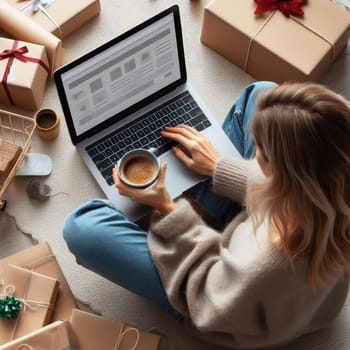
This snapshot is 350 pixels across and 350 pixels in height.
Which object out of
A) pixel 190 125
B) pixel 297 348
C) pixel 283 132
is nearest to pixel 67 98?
pixel 190 125

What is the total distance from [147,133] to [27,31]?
1.64 ft

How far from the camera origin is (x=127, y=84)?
138cm

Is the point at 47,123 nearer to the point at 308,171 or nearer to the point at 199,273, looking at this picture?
the point at 199,273

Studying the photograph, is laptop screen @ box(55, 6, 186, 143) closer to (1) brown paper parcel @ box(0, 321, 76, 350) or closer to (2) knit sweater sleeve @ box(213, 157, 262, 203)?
(2) knit sweater sleeve @ box(213, 157, 262, 203)

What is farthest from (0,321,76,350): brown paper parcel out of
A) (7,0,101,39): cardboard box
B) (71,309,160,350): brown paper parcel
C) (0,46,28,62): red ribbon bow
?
(7,0,101,39): cardboard box

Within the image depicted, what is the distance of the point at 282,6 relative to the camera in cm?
162

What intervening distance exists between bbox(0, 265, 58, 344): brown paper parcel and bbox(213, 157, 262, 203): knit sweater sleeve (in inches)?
17.6

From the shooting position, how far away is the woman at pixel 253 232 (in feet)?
2.88

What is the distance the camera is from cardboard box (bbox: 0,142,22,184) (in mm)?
1468

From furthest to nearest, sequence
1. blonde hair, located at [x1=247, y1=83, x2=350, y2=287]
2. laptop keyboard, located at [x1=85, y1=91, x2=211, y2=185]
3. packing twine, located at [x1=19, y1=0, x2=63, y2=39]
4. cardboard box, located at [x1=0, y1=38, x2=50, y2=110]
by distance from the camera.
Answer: packing twine, located at [x1=19, y1=0, x2=63, y2=39], cardboard box, located at [x1=0, y1=38, x2=50, y2=110], laptop keyboard, located at [x1=85, y1=91, x2=211, y2=185], blonde hair, located at [x1=247, y1=83, x2=350, y2=287]

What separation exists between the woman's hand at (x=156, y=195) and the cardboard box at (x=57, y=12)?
0.64 meters

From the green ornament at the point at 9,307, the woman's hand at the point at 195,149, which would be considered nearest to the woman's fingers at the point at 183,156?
the woman's hand at the point at 195,149

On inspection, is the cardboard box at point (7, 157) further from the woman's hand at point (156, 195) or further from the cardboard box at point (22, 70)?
the woman's hand at point (156, 195)

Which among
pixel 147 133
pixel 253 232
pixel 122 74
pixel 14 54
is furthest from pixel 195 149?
pixel 14 54
